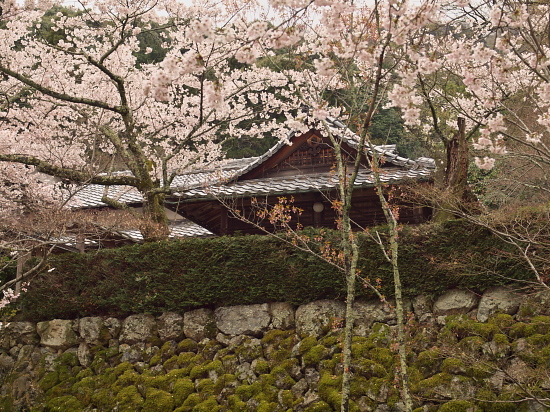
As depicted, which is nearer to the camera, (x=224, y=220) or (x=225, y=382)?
(x=225, y=382)

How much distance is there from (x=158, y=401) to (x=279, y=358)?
2.03m

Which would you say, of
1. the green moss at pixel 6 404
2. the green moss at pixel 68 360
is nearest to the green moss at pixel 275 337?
the green moss at pixel 68 360

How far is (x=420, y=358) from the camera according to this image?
7.61 meters

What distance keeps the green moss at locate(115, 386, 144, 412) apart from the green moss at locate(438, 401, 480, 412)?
4744 mm

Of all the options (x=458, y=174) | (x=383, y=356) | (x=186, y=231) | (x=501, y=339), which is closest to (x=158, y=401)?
(x=383, y=356)

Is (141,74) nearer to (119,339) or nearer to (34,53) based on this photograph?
(34,53)

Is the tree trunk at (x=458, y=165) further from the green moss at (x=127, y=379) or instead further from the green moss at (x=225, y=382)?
the green moss at (x=127, y=379)

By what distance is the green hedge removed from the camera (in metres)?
8.20

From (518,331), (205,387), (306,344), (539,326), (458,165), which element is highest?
(458,165)

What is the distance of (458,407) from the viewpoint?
22.2 ft

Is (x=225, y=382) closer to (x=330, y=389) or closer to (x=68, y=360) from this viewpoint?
(x=330, y=389)

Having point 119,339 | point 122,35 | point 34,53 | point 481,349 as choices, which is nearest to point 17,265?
point 119,339

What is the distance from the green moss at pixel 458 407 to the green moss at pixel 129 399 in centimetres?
474

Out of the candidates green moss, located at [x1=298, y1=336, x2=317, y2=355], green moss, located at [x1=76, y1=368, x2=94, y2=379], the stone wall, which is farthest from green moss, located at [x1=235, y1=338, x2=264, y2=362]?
green moss, located at [x1=76, y1=368, x2=94, y2=379]
